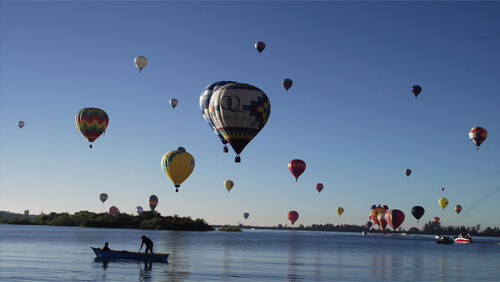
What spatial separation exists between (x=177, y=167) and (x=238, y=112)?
19206mm

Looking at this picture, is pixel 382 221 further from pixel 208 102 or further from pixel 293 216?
pixel 208 102

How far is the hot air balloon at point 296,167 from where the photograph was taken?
274ft

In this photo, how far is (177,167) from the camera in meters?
67.4

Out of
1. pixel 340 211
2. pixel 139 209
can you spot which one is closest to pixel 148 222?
pixel 139 209

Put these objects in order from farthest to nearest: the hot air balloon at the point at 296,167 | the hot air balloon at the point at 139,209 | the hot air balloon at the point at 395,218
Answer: the hot air balloon at the point at 139,209
the hot air balloon at the point at 395,218
the hot air balloon at the point at 296,167

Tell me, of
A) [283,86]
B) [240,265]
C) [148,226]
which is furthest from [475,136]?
[148,226]

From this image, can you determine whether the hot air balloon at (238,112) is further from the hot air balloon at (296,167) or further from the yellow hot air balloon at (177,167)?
the hot air balloon at (296,167)

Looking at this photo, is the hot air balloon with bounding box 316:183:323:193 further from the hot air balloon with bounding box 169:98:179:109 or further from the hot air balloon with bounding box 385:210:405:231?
the hot air balloon with bounding box 169:98:179:109

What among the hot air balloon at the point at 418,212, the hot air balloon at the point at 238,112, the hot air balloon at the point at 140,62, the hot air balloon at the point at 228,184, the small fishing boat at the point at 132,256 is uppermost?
the hot air balloon at the point at 140,62

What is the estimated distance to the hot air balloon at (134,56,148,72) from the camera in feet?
246

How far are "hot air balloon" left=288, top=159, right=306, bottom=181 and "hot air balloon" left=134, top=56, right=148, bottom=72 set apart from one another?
24900mm

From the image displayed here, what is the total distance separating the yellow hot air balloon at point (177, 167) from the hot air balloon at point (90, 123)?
30.7 ft

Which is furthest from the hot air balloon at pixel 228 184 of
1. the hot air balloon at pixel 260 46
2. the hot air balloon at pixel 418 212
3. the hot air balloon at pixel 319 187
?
the hot air balloon at pixel 260 46

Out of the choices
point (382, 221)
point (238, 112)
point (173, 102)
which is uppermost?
point (173, 102)
